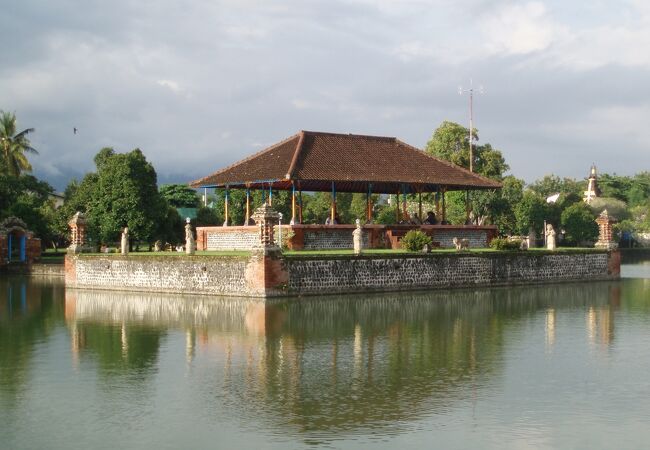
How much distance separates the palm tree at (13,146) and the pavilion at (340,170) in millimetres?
25782

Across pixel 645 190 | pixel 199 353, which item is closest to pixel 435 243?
pixel 199 353

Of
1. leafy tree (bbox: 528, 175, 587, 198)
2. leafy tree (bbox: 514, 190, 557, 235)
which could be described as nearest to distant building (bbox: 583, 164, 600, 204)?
leafy tree (bbox: 528, 175, 587, 198)

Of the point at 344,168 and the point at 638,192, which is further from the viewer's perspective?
the point at 638,192

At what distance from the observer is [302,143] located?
34.8 meters

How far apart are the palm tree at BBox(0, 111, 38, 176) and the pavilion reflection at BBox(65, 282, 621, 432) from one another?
30222mm

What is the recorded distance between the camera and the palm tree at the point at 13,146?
56.7 meters

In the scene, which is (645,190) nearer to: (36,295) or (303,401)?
(36,295)

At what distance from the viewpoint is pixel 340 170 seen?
111 feet

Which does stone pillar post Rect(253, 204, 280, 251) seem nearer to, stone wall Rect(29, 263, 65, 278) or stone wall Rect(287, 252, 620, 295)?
stone wall Rect(287, 252, 620, 295)

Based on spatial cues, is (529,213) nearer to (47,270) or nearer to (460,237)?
(460,237)

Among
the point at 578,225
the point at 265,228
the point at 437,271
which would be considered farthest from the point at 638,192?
the point at 265,228

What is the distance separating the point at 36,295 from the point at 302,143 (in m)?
11.7

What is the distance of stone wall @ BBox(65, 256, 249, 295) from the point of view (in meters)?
27.2

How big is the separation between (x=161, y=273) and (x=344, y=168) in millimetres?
8694
